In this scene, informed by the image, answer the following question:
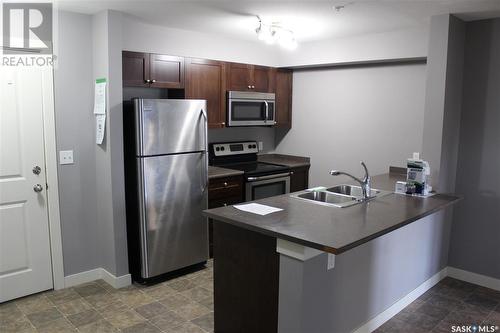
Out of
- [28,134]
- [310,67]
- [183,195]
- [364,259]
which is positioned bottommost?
[364,259]

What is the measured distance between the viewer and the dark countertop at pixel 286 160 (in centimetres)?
496

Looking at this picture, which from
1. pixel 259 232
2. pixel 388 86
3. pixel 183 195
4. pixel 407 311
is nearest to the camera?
pixel 259 232

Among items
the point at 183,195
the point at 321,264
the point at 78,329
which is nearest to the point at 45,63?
the point at 183,195

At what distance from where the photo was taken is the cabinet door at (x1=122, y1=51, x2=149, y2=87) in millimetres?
3598

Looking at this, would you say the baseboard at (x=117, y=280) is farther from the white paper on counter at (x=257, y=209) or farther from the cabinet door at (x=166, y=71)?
the cabinet door at (x=166, y=71)

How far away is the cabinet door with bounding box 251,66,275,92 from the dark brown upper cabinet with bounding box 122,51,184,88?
3.35 feet

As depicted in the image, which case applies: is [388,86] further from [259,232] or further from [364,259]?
[259,232]

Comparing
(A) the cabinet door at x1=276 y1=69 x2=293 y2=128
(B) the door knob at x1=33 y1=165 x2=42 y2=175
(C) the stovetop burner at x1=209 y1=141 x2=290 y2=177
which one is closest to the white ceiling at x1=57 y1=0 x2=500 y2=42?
(A) the cabinet door at x1=276 y1=69 x2=293 y2=128

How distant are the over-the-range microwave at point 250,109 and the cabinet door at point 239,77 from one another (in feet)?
0.26

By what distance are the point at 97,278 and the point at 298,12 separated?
2.91m

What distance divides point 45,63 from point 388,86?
10.8 ft

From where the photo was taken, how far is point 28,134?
3211mm

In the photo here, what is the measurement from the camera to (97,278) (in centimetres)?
369

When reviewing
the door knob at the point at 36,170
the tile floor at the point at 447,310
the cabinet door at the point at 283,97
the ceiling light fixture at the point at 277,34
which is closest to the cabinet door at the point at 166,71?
→ the ceiling light fixture at the point at 277,34
